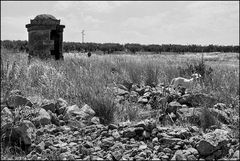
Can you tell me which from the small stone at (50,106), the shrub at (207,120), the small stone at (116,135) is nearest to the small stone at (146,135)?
the small stone at (116,135)

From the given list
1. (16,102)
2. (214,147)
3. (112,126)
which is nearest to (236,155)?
(214,147)

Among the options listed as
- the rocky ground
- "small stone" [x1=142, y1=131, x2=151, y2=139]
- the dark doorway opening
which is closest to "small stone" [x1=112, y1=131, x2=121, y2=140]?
the rocky ground

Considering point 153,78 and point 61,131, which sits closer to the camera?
point 61,131

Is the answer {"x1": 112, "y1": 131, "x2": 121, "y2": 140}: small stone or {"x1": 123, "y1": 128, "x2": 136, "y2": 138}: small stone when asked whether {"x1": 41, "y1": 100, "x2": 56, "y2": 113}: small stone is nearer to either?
{"x1": 112, "y1": 131, "x2": 121, "y2": 140}: small stone

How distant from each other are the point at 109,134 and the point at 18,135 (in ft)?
3.17

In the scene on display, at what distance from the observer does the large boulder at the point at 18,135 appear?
323 cm

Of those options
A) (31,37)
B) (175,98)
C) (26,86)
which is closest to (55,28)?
(31,37)

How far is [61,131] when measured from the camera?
363cm

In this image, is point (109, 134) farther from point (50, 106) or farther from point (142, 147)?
point (50, 106)

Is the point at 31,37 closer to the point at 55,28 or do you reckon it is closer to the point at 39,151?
the point at 55,28

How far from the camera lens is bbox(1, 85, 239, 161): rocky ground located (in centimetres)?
306

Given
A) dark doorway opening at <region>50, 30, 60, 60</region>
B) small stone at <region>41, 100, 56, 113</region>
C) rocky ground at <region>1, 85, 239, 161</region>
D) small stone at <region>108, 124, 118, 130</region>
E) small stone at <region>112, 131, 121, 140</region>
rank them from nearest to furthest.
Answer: rocky ground at <region>1, 85, 239, 161</region> < small stone at <region>112, 131, 121, 140</region> < small stone at <region>108, 124, 118, 130</region> < small stone at <region>41, 100, 56, 113</region> < dark doorway opening at <region>50, 30, 60, 60</region>

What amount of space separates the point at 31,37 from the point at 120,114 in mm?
7978

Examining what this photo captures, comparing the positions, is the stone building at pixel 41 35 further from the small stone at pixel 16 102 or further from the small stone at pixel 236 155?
the small stone at pixel 236 155
